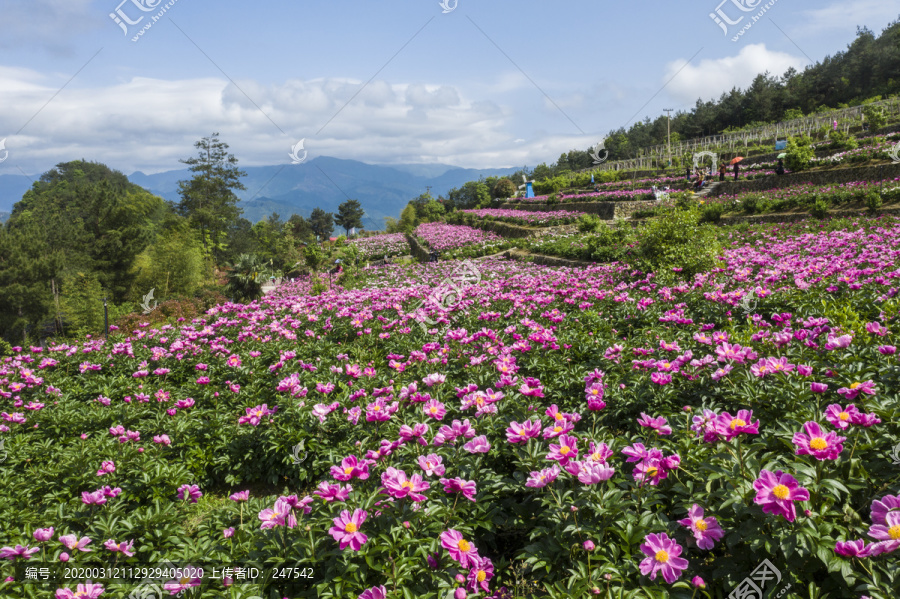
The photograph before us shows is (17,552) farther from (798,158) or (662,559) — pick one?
(798,158)

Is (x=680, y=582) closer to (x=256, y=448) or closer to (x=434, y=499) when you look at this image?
(x=434, y=499)

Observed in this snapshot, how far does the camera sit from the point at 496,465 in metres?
2.80

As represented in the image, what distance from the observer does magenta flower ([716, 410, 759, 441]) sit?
5.50ft

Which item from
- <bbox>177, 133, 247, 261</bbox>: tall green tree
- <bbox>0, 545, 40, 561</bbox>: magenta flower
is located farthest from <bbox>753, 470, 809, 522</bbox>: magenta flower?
<bbox>177, 133, 247, 261</bbox>: tall green tree

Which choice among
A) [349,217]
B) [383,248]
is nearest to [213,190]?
[383,248]

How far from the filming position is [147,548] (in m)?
2.48

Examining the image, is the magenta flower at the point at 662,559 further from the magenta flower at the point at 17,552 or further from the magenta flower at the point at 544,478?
the magenta flower at the point at 17,552

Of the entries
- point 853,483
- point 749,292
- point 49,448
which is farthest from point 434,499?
point 749,292

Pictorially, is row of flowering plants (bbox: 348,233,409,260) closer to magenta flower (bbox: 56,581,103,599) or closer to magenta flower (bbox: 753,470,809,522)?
magenta flower (bbox: 56,581,103,599)

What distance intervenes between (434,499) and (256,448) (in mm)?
2391

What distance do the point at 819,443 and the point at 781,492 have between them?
0.28 metres

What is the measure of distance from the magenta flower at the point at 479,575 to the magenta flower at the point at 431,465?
396 millimetres

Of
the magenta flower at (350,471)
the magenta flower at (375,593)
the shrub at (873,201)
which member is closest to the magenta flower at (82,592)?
the magenta flower at (350,471)

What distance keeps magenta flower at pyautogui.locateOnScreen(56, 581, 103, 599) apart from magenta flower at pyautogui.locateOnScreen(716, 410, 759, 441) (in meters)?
2.57
